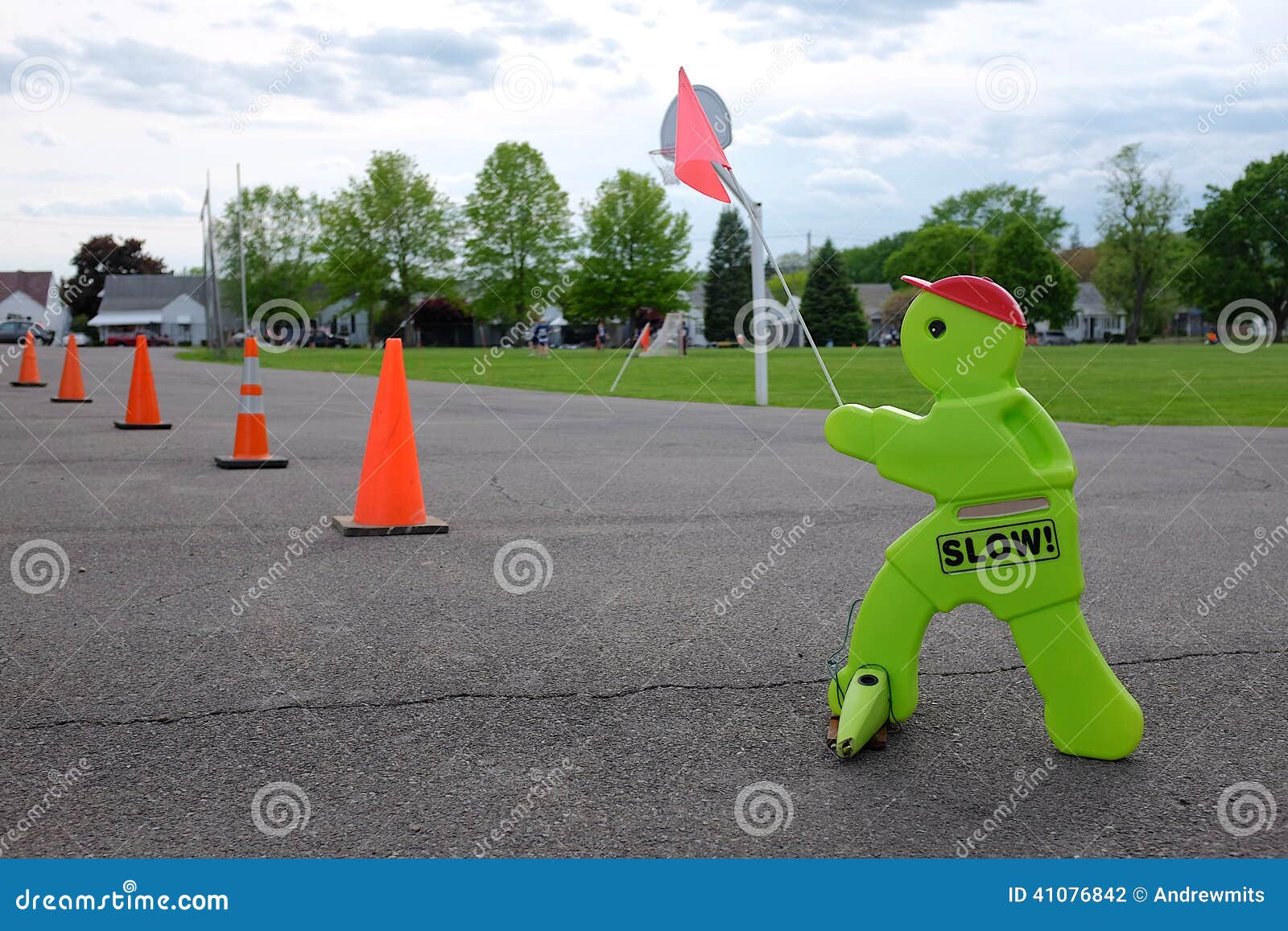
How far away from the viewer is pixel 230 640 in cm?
479

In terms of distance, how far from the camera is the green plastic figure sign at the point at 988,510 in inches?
133

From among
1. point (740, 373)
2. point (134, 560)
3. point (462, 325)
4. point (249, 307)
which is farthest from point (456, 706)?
point (462, 325)

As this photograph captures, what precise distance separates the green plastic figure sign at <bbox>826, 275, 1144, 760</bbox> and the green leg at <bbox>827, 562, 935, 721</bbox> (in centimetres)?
1

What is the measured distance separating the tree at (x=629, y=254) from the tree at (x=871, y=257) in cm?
8057

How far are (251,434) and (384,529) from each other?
12.9 ft

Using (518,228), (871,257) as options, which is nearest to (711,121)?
(518,228)

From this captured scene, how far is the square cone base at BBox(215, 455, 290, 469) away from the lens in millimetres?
10227

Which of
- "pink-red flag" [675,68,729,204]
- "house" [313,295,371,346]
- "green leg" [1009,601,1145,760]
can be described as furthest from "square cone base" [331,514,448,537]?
"house" [313,295,371,346]

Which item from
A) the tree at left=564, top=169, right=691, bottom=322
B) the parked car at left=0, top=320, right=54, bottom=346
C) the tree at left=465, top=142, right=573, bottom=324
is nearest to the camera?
the tree at left=465, top=142, right=573, bottom=324

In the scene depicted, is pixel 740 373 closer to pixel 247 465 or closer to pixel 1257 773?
pixel 247 465

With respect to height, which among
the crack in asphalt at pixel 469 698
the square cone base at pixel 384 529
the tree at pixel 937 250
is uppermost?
the tree at pixel 937 250

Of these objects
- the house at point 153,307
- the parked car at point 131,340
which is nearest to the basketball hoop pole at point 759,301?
the parked car at point 131,340

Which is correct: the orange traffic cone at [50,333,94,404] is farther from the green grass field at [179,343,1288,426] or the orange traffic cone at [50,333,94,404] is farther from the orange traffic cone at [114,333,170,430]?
the green grass field at [179,343,1288,426]

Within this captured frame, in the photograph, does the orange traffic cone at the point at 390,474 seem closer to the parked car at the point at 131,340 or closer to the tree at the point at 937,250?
the parked car at the point at 131,340
